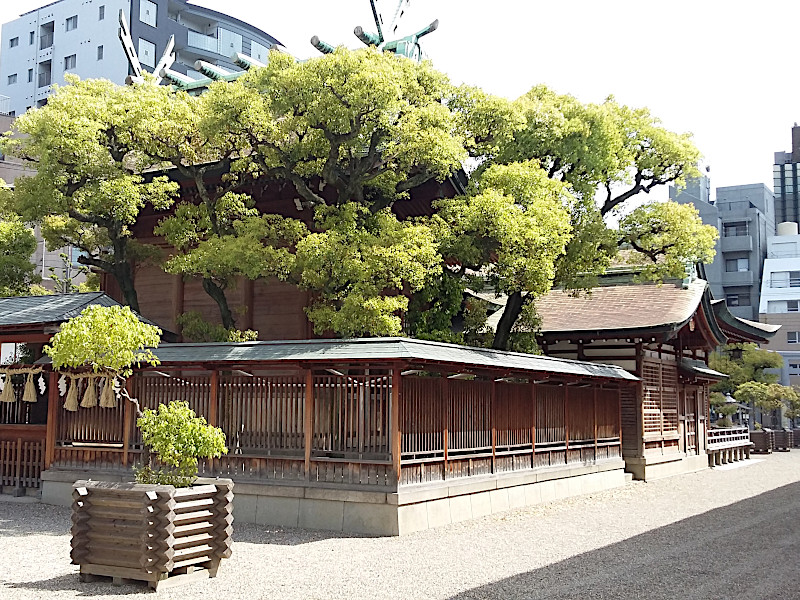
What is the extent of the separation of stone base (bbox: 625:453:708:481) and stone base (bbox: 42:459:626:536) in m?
7.25

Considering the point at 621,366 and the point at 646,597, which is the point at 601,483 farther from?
the point at 646,597

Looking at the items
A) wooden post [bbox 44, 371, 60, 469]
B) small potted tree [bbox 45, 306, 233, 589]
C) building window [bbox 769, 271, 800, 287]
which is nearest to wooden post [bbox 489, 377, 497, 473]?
small potted tree [bbox 45, 306, 233, 589]

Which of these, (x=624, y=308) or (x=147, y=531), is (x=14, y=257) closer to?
(x=147, y=531)

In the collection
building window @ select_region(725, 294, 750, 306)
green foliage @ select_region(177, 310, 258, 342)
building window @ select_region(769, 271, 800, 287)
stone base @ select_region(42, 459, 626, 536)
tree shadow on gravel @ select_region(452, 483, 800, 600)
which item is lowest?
tree shadow on gravel @ select_region(452, 483, 800, 600)

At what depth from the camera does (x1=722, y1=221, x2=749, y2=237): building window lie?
217ft

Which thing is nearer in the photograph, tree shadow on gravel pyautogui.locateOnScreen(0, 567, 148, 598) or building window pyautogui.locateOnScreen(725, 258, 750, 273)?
tree shadow on gravel pyautogui.locateOnScreen(0, 567, 148, 598)

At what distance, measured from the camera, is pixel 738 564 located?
10.7 metres

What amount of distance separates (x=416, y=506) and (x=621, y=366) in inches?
473

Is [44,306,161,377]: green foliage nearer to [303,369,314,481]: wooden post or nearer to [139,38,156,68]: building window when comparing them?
[303,369,314,481]: wooden post

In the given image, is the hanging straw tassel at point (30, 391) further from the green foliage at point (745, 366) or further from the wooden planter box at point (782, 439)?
the wooden planter box at point (782, 439)

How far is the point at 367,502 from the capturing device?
42.7 feet

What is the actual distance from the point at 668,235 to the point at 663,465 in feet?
24.8

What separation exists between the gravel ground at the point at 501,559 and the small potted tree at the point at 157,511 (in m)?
0.27

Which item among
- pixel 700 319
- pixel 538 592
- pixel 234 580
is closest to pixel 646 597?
pixel 538 592
